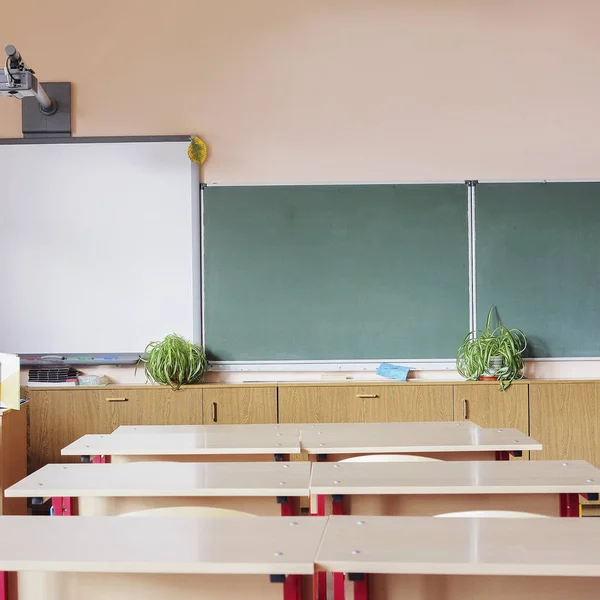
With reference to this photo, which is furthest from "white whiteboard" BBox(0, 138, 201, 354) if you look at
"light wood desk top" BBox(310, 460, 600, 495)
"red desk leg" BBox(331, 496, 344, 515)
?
"red desk leg" BBox(331, 496, 344, 515)

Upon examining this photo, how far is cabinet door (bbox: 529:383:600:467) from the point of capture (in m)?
4.48

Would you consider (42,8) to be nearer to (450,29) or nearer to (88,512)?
(450,29)

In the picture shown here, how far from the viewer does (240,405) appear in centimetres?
453

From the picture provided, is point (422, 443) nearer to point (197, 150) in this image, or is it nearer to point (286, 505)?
point (286, 505)

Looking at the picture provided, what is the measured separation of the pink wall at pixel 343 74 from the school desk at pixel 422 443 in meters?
2.26

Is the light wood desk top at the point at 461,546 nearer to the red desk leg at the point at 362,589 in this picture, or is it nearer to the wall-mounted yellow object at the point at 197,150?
the red desk leg at the point at 362,589

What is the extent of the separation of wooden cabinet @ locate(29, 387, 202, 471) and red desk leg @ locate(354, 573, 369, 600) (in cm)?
297

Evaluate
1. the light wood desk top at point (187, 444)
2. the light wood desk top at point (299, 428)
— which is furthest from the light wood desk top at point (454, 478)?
the light wood desk top at point (299, 428)

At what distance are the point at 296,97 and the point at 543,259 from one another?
199 cm

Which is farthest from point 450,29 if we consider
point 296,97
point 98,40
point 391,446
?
point 391,446

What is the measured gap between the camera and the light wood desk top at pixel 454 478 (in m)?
2.21

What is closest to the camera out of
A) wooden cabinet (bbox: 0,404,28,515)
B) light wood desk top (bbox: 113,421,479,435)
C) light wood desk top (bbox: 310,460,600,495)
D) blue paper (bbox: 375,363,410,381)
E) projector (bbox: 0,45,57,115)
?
light wood desk top (bbox: 310,460,600,495)

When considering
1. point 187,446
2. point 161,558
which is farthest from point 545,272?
point 161,558

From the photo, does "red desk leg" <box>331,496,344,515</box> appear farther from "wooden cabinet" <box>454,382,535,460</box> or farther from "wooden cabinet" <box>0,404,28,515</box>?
"wooden cabinet" <box>454,382,535,460</box>
